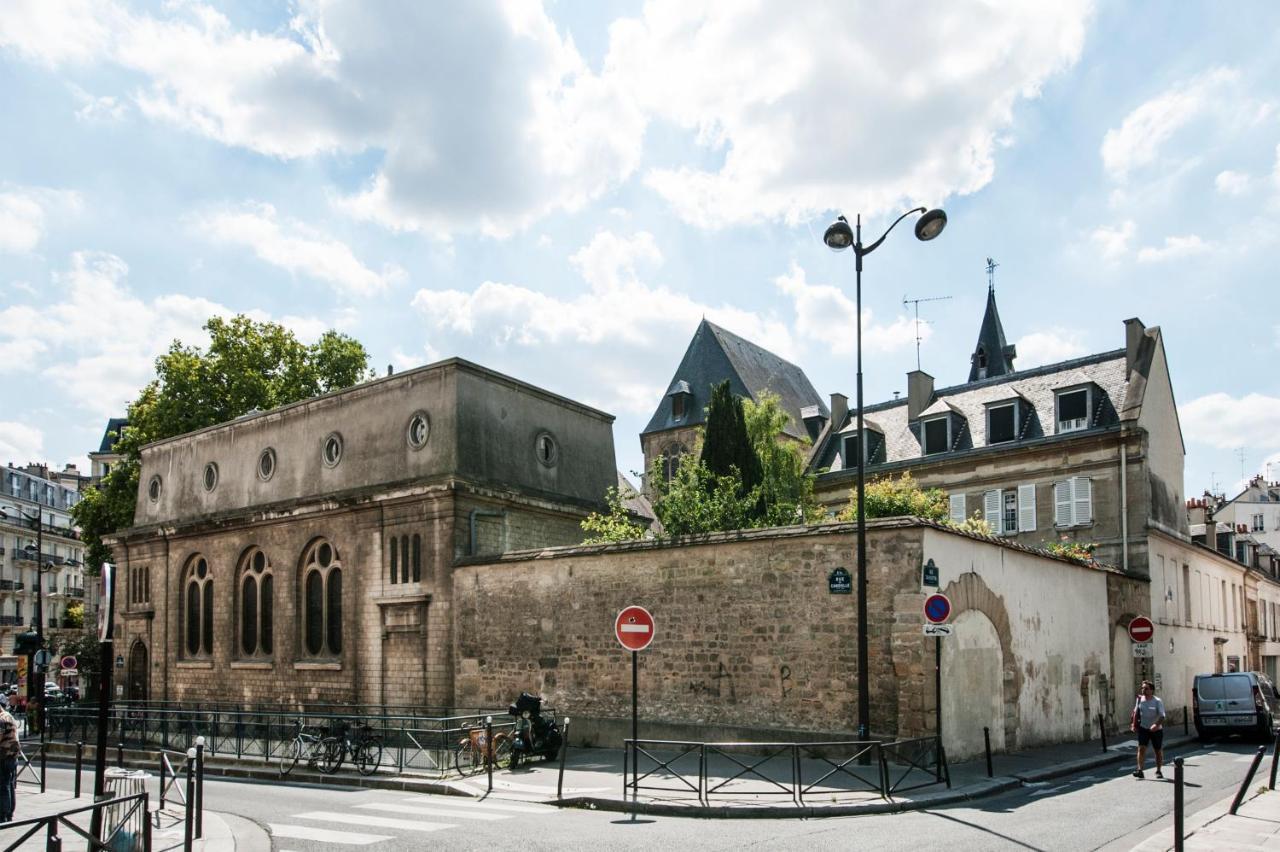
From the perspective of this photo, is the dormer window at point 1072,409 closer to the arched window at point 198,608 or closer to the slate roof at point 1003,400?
the slate roof at point 1003,400

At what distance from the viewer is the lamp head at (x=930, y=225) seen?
46.6 ft

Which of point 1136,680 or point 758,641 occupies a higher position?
point 758,641

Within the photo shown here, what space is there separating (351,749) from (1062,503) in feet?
78.8

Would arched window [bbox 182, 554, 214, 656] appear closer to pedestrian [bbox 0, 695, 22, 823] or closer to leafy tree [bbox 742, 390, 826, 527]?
leafy tree [bbox 742, 390, 826, 527]

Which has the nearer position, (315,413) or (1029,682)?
(1029,682)

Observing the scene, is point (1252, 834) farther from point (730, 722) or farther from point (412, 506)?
point (412, 506)

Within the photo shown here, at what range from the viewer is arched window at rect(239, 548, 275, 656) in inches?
1015

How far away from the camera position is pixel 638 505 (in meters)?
44.7

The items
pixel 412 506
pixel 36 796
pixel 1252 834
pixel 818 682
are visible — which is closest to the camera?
pixel 1252 834

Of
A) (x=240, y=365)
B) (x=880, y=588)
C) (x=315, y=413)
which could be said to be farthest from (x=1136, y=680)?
(x=240, y=365)

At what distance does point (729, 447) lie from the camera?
91.1 feet

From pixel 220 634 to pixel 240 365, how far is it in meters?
13.5

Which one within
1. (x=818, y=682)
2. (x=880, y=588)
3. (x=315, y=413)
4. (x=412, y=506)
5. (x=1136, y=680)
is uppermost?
(x=315, y=413)

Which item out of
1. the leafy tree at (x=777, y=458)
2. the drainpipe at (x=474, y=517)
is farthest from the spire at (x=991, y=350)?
the drainpipe at (x=474, y=517)
